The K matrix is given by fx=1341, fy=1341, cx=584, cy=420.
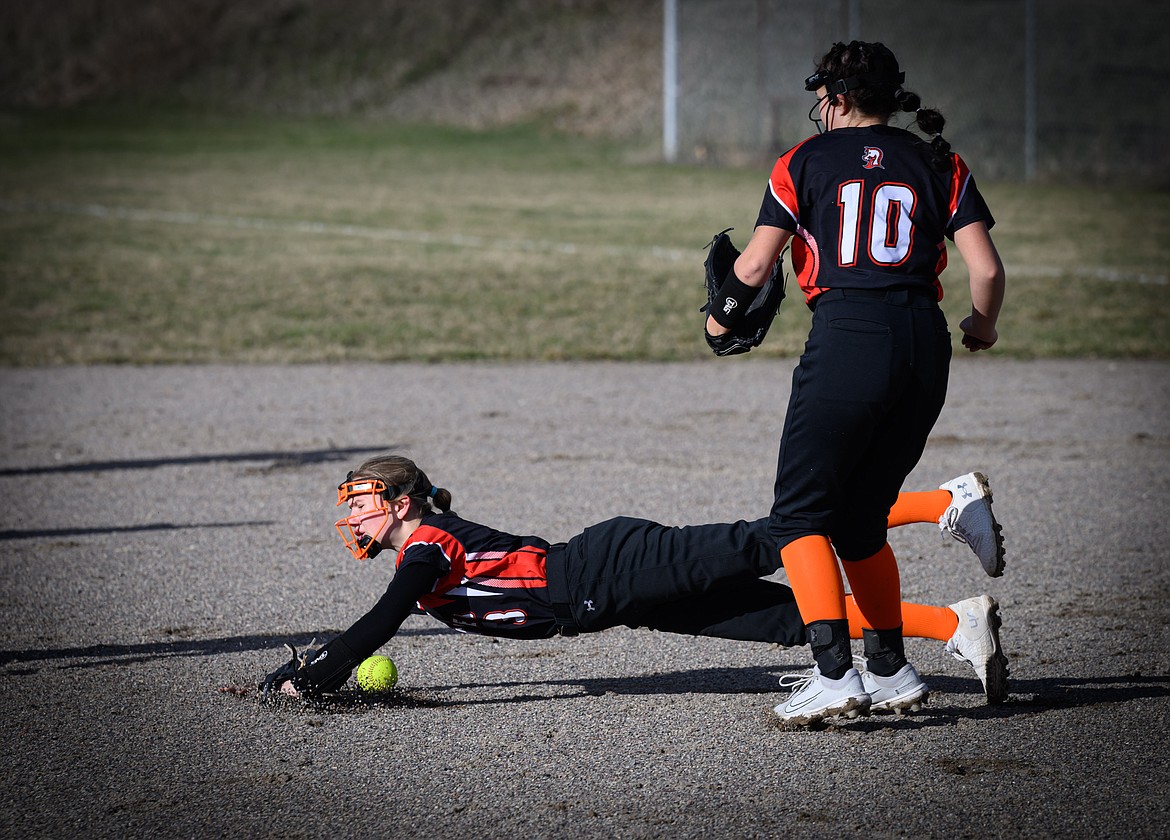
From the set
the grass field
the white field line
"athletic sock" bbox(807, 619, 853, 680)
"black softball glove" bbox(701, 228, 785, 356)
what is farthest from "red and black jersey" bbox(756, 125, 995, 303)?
the white field line

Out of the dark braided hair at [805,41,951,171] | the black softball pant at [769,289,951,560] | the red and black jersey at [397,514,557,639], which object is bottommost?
the red and black jersey at [397,514,557,639]

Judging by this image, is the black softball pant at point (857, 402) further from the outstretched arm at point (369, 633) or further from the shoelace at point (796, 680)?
the outstretched arm at point (369, 633)

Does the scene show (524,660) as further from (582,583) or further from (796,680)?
(796,680)

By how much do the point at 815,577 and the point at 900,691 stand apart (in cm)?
49

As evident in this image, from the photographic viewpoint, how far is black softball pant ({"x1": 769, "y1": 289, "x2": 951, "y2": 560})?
3527 millimetres

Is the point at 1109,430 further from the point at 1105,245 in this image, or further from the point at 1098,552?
the point at 1105,245

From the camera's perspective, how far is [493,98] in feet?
142

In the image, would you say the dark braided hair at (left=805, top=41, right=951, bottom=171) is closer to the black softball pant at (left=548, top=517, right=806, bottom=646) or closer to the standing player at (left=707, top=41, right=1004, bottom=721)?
the standing player at (left=707, top=41, right=1004, bottom=721)

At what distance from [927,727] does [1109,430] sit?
16.1ft

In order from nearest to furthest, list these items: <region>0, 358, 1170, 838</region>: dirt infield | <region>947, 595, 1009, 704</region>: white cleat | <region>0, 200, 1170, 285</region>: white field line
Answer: <region>0, 358, 1170, 838</region>: dirt infield < <region>947, 595, 1009, 704</region>: white cleat < <region>0, 200, 1170, 285</region>: white field line

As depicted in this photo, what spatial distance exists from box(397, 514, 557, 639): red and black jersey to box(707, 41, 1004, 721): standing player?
0.74 meters

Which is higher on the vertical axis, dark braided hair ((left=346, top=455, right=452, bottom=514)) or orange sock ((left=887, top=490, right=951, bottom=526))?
dark braided hair ((left=346, top=455, right=452, bottom=514))

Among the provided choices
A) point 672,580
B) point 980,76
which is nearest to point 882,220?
point 672,580

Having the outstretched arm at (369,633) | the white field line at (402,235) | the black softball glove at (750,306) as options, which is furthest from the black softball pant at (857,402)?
the white field line at (402,235)
